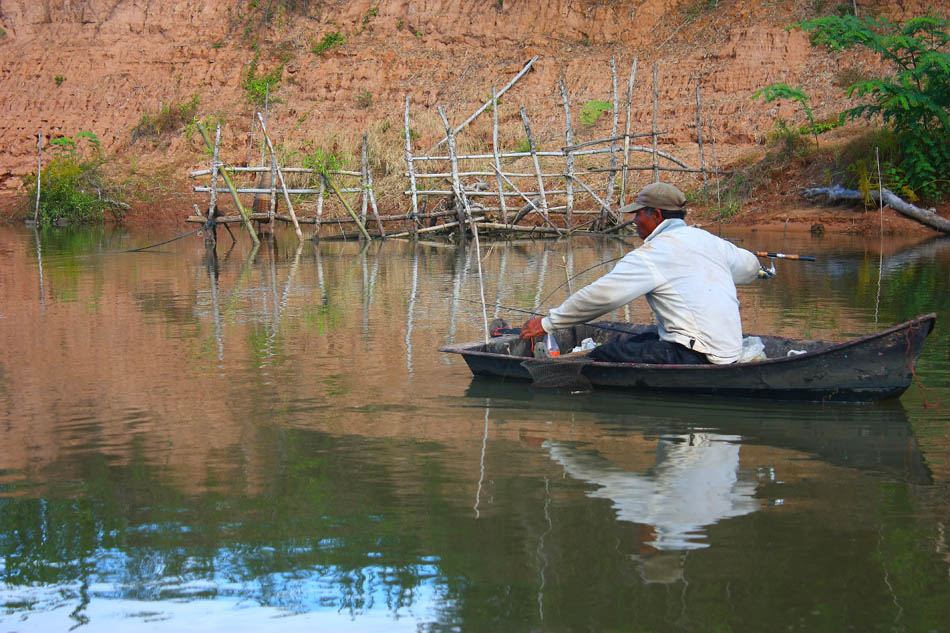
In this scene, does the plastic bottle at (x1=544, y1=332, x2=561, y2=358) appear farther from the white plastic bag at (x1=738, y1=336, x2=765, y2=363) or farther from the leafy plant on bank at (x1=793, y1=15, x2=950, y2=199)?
the leafy plant on bank at (x1=793, y1=15, x2=950, y2=199)

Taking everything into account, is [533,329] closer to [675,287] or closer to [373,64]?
[675,287]

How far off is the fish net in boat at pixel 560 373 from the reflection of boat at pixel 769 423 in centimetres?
8

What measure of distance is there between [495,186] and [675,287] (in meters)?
16.9

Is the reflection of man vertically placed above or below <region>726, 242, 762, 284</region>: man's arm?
below

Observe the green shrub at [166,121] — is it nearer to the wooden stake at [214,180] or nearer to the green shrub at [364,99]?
the green shrub at [364,99]

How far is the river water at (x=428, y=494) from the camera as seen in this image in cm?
352

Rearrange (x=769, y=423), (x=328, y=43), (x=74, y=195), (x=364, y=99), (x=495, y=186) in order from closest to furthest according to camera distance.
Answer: (x=769, y=423), (x=495, y=186), (x=74, y=195), (x=364, y=99), (x=328, y=43)

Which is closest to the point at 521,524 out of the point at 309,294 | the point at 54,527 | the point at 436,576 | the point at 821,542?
the point at 436,576

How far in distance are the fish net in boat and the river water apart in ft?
0.44

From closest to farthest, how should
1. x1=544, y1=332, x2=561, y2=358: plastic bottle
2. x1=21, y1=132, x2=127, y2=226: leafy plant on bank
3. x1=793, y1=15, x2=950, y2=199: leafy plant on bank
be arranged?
x1=544, y1=332, x2=561, y2=358: plastic bottle
x1=793, y1=15, x2=950, y2=199: leafy plant on bank
x1=21, y1=132, x2=127, y2=226: leafy plant on bank

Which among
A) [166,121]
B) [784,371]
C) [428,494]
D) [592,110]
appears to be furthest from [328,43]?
[428,494]

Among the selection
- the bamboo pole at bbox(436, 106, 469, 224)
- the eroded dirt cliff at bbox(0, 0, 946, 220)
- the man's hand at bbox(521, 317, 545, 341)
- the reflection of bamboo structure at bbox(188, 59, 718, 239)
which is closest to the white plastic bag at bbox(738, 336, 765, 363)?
the man's hand at bbox(521, 317, 545, 341)

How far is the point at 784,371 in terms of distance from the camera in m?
6.02

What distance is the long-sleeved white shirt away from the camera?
5.94 meters
